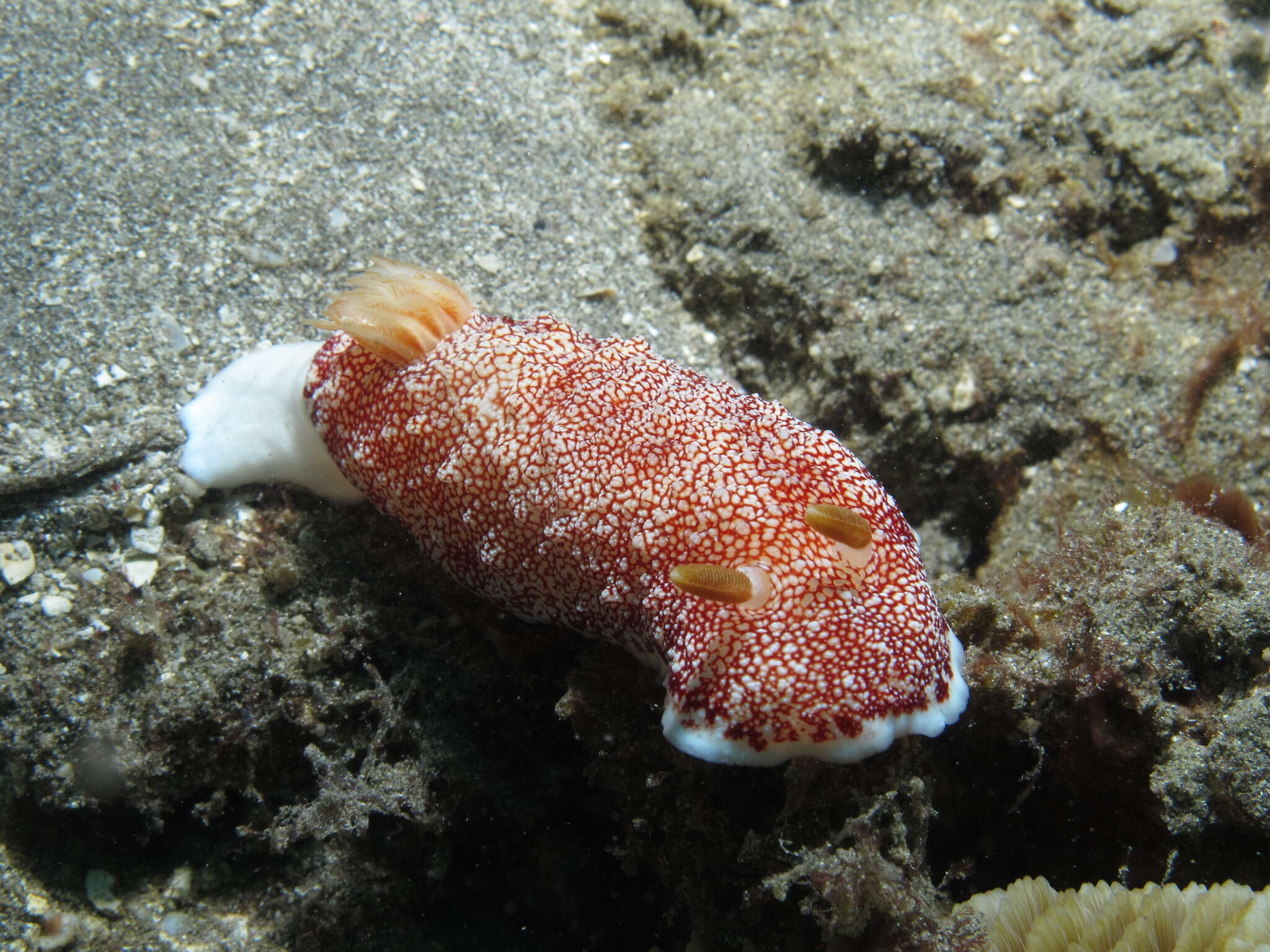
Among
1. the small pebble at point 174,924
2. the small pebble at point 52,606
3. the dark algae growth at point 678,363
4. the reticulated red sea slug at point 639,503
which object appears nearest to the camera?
the reticulated red sea slug at point 639,503

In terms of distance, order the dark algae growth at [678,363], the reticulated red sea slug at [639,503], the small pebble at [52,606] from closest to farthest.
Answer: the reticulated red sea slug at [639,503] → the dark algae growth at [678,363] → the small pebble at [52,606]

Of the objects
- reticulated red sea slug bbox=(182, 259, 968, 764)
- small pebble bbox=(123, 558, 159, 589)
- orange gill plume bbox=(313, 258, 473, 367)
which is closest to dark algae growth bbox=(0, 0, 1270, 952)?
small pebble bbox=(123, 558, 159, 589)

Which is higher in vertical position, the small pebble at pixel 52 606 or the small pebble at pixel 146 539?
the small pebble at pixel 146 539

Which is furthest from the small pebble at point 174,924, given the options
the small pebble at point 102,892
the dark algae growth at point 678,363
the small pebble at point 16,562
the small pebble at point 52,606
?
the small pebble at point 16,562

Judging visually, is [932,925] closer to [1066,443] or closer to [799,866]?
[799,866]

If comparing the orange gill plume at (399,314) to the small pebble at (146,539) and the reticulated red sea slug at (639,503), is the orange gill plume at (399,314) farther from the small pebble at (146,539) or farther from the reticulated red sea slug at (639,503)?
the small pebble at (146,539)

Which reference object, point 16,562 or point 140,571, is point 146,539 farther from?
point 16,562

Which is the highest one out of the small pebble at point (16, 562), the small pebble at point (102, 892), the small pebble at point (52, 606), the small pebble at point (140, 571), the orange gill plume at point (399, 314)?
the orange gill plume at point (399, 314)

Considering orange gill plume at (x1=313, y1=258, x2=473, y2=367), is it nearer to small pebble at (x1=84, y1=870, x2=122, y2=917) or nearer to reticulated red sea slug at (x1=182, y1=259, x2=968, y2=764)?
reticulated red sea slug at (x1=182, y1=259, x2=968, y2=764)

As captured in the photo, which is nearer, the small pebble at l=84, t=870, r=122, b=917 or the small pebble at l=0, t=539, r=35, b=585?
the small pebble at l=0, t=539, r=35, b=585
